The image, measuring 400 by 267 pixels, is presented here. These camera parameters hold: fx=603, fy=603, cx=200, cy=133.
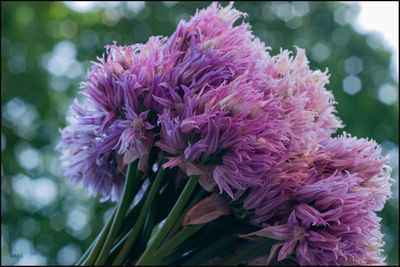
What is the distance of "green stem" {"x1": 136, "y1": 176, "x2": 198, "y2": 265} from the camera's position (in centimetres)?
46

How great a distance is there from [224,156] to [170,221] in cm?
7

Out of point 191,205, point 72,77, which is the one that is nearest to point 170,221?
point 191,205

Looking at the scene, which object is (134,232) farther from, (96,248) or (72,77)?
(72,77)

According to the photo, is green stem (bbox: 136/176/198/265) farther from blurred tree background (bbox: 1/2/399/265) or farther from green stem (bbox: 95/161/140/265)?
blurred tree background (bbox: 1/2/399/265)

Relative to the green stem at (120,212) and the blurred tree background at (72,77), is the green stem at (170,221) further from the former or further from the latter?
the blurred tree background at (72,77)

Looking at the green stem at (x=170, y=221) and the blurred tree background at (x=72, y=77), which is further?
the blurred tree background at (x=72, y=77)

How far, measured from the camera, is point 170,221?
47 cm

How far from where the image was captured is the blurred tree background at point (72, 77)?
2.19 metres

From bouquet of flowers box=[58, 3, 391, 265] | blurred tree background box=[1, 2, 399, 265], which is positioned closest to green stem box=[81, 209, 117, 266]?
bouquet of flowers box=[58, 3, 391, 265]

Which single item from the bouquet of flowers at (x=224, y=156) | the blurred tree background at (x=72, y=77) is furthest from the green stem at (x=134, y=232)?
the blurred tree background at (x=72, y=77)

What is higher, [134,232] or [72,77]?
[72,77]

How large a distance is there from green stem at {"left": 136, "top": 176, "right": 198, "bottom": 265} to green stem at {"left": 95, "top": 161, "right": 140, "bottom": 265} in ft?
0.09

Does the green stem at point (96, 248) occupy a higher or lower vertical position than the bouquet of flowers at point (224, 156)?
lower

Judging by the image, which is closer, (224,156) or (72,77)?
(224,156)
